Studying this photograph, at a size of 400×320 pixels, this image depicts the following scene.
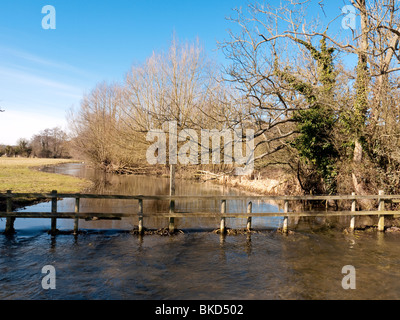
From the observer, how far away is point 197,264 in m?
→ 7.91

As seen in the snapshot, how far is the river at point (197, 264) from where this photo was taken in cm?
623

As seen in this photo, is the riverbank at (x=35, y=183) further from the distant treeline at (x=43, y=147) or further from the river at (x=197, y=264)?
the distant treeline at (x=43, y=147)

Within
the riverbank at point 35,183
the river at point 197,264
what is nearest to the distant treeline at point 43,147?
the riverbank at point 35,183

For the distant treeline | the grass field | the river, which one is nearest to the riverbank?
the grass field

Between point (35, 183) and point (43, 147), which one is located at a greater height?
point (43, 147)

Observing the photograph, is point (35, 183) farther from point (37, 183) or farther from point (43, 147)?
point (43, 147)

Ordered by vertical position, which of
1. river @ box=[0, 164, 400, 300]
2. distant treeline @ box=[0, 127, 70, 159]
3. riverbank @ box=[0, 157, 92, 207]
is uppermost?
distant treeline @ box=[0, 127, 70, 159]

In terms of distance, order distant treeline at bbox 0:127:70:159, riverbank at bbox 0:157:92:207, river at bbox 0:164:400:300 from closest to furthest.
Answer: river at bbox 0:164:400:300
riverbank at bbox 0:157:92:207
distant treeline at bbox 0:127:70:159

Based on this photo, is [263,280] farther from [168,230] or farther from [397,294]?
[168,230]

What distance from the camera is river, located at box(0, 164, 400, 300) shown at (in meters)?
6.23

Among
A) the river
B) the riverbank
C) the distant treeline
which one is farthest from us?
the distant treeline

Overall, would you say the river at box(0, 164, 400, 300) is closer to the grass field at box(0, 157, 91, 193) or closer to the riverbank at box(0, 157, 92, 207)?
the riverbank at box(0, 157, 92, 207)

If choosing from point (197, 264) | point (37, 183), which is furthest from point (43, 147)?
point (197, 264)
